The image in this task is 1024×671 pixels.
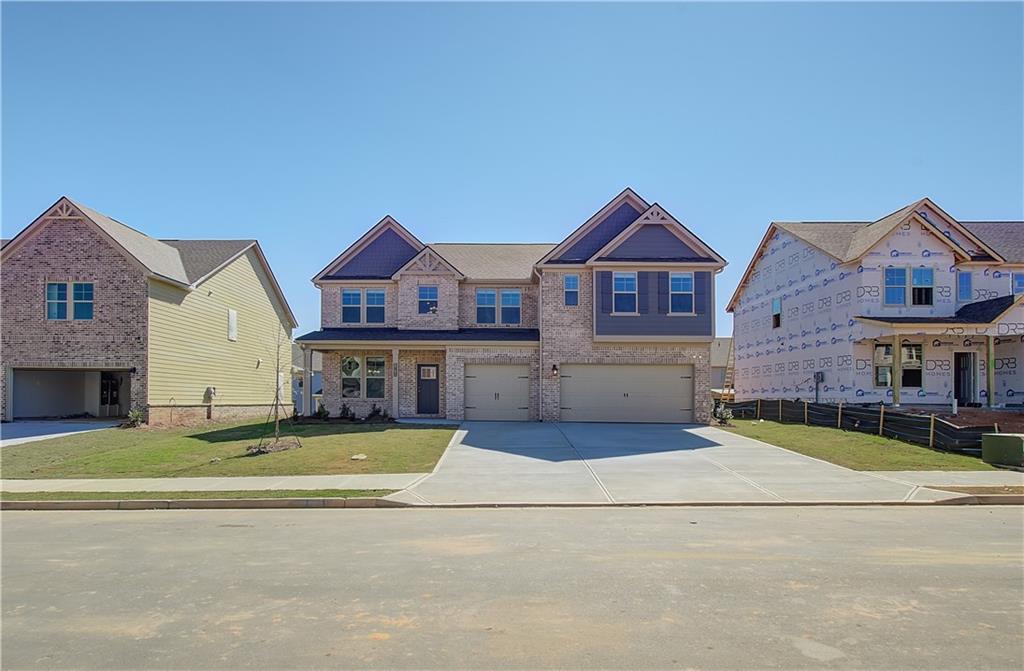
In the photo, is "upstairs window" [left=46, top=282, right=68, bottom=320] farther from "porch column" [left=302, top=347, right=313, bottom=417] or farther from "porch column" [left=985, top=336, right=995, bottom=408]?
"porch column" [left=985, top=336, right=995, bottom=408]

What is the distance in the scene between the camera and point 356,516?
10.4 meters

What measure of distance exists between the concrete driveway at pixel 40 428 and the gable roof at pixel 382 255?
31.7 ft

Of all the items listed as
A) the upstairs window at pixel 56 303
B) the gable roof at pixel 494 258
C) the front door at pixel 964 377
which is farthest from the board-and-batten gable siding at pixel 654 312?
Answer: the upstairs window at pixel 56 303

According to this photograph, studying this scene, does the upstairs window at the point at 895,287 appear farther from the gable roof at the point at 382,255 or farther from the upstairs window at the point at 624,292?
the gable roof at the point at 382,255

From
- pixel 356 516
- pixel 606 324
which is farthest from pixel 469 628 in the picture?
pixel 606 324

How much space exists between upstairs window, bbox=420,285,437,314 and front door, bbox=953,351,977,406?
22.4 m

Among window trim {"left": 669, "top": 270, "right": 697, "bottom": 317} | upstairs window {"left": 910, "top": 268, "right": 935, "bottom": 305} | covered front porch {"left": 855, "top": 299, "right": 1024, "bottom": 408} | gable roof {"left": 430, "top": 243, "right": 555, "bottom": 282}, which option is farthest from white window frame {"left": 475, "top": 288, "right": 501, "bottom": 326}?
upstairs window {"left": 910, "top": 268, "right": 935, "bottom": 305}

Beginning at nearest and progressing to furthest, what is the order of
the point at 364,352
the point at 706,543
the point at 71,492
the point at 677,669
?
the point at 677,669
the point at 706,543
the point at 71,492
the point at 364,352

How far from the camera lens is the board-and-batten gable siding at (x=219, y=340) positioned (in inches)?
957

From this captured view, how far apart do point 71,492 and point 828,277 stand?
28825mm

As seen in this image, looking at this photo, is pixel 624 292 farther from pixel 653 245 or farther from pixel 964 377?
pixel 964 377

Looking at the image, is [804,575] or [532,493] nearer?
[804,575]

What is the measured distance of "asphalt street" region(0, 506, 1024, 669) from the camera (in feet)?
15.8

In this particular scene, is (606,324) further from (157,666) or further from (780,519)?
Answer: (157,666)
